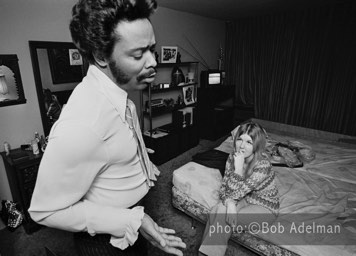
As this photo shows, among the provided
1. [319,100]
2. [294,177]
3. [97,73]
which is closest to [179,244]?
[97,73]

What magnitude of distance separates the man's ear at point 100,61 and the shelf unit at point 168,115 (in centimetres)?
255

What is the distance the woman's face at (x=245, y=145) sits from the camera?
5.56ft

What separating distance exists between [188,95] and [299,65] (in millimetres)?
2412

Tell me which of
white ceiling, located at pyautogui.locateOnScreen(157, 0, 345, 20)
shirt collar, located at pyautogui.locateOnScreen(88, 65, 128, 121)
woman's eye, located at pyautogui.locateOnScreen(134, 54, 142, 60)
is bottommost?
shirt collar, located at pyautogui.locateOnScreen(88, 65, 128, 121)

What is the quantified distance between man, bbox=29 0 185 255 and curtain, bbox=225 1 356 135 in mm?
4558

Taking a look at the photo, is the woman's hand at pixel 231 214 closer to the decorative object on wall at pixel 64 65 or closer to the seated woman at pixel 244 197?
the seated woman at pixel 244 197

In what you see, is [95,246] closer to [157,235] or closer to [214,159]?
[157,235]

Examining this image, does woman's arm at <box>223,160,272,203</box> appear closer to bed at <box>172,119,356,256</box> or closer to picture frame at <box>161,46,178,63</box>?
bed at <box>172,119,356,256</box>

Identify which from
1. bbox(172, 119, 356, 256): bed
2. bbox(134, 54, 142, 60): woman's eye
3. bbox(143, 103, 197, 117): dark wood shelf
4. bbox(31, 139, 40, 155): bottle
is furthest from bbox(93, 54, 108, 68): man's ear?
bbox(143, 103, 197, 117): dark wood shelf

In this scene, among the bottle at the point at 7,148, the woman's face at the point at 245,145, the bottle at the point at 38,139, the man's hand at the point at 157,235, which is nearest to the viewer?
the man's hand at the point at 157,235

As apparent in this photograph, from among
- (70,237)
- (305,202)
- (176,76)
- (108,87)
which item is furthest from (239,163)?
(176,76)

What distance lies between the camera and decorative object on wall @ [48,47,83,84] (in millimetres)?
2260

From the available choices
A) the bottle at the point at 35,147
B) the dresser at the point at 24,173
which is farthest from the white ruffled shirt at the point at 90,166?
the bottle at the point at 35,147

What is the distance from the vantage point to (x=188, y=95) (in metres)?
4.15
